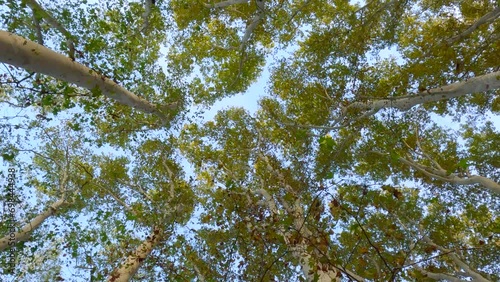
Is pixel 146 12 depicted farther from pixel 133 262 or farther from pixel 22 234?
pixel 133 262

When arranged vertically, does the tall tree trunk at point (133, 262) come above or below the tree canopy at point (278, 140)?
below

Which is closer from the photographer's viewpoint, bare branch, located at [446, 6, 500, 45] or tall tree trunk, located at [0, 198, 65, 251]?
tall tree trunk, located at [0, 198, 65, 251]

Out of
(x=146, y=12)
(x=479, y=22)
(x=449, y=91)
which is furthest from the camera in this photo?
(x=146, y=12)

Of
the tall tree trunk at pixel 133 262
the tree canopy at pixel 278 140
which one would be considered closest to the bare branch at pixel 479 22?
the tree canopy at pixel 278 140

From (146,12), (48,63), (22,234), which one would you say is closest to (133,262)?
(22,234)

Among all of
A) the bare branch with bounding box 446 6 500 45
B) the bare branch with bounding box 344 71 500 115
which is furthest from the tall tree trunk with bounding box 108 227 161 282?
the bare branch with bounding box 446 6 500 45

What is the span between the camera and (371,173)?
12477 millimetres

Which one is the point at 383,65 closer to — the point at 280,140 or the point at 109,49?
the point at 280,140

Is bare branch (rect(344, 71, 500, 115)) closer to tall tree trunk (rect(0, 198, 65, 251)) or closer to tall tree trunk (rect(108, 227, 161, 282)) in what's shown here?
tall tree trunk (rect(108, 227, 161, 282))

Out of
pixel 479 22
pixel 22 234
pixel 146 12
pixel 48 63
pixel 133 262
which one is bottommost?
pixel 22 234

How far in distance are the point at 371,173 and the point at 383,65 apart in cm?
415

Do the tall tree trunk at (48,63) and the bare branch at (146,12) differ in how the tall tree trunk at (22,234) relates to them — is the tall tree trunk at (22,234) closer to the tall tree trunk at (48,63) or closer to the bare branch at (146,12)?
the tall tree trunk at (48,63)

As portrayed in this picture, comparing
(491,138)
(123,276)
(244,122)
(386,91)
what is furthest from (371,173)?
(123,276)

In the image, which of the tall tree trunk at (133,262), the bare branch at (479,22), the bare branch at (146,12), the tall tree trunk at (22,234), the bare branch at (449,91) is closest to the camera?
the bare branch at (449,91)
